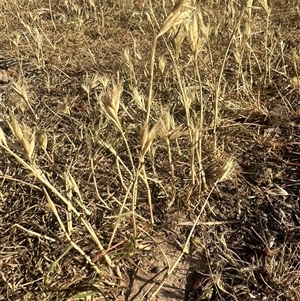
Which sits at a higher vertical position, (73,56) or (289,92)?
(73,56)

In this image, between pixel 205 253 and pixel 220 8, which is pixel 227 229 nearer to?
pixel 205 253

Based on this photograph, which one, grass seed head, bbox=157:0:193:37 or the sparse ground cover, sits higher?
grass seed head, bbox=157:0:193:37

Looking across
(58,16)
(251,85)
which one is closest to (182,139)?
(251,85)

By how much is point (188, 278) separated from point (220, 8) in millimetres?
1541

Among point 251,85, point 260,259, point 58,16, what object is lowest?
point 260,259

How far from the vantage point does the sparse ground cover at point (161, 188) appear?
40.6 inches

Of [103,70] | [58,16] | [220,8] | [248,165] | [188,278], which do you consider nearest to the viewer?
[188,278]

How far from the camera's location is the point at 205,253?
1.14 m

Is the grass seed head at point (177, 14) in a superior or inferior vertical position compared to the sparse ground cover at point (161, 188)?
superior

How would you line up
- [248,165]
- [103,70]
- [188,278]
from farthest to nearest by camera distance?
[103,70] < [248,165] < [188,278]

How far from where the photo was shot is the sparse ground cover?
3.39ft

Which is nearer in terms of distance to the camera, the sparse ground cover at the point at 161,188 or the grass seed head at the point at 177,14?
the grass seed head at the point at 177,14

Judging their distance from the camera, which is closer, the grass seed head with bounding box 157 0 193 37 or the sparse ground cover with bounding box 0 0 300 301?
the grass seed head with bounding box 157 0 193 37

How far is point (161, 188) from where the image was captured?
128 centimetres
